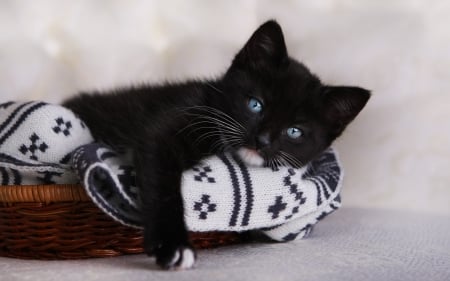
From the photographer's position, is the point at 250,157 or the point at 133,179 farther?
the point at 250,157

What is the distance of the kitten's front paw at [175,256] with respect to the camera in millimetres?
1212

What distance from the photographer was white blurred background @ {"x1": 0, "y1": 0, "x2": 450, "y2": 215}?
6.93 ft

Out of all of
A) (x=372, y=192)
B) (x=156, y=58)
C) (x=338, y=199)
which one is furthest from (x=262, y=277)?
(x=156, y=58)

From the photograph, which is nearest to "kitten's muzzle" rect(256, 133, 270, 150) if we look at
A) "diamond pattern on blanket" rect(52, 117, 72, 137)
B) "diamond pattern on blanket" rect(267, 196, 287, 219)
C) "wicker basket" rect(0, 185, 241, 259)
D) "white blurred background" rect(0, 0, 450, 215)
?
"diamond pattern on blanket" rect(267, 196, 287, 219)

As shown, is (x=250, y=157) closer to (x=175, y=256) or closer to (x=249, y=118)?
(x=249, y=118)

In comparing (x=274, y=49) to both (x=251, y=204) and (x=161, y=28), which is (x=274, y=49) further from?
(x=161, y=28)

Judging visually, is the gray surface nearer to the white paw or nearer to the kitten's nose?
the white paw

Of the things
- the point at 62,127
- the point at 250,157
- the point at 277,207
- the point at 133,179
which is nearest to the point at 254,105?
the point at 250,157

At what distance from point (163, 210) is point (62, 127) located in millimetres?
404

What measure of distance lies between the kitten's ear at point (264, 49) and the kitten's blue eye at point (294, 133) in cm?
20

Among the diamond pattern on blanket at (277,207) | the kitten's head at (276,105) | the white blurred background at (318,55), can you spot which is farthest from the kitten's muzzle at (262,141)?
the white blurred background at (318,55)

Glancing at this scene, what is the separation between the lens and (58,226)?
1377 mm

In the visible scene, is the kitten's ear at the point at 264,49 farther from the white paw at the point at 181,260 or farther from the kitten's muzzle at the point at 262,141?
the white paw at the point at 181,260

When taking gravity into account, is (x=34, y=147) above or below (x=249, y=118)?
below
